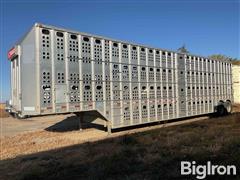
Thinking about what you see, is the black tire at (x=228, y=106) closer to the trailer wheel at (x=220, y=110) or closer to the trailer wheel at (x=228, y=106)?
the trailer wheel at (x=228, y=106)

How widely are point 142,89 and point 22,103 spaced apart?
5.25 m

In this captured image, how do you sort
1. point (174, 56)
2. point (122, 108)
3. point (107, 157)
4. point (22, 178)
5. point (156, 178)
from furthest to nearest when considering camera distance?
1. point (174, 56)
2. point (122, 108)
3. point (107, 157)
4. point (22, 178)
5. point (156, 178)

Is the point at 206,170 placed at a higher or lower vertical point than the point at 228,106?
lower

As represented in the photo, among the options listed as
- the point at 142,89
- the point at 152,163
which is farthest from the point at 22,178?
the point at 142,89

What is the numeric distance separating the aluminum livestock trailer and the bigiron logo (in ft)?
17.2

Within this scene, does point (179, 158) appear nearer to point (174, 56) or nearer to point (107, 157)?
point (107, 157)

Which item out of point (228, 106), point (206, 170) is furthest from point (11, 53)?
point (228, 106)

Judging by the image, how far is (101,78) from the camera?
10.2 metres

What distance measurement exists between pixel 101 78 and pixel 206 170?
620cm

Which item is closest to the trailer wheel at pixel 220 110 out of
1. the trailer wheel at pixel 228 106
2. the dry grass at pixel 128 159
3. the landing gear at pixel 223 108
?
the landing gear at pixel 223 108

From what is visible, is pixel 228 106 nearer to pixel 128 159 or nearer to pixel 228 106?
pixel 228 106

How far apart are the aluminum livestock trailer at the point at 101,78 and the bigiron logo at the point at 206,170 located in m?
5.25

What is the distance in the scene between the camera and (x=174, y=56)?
13.5 m

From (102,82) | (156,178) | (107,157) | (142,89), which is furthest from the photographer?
(142,89)
